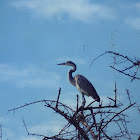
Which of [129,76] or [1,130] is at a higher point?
[1,130]

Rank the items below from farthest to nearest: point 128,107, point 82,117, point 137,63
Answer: point 82,117 → point 128,107 → point 137,63

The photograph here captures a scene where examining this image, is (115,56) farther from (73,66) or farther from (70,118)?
(73,66)

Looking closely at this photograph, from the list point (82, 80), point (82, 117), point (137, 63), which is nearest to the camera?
point (137, 63)

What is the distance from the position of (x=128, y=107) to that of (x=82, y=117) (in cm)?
101

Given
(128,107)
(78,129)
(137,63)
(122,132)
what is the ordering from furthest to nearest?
(78,129) < (122,132) < (128,107) < (137,63)

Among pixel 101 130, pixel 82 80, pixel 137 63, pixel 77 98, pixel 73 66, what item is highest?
pixel 73 66

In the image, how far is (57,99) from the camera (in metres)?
4.34

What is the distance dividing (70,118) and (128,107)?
3.23ft

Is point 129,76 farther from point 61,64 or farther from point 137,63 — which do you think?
point 61,64

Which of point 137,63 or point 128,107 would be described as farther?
point 128,107

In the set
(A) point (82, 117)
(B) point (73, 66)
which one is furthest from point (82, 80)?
(A) point (82, 117)

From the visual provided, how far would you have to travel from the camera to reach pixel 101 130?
11.8 ft

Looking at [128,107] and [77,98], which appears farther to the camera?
[77,98]

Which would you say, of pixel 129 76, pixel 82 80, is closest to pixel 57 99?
pixel 129 76
